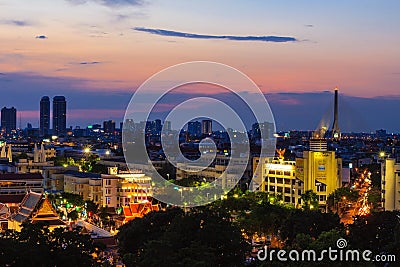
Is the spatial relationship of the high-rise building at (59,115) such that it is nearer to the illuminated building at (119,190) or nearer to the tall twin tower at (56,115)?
the tall twin tower at (56,115)

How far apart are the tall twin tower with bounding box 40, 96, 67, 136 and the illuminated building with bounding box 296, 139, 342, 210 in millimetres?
150635

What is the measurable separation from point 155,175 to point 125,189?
380 inches

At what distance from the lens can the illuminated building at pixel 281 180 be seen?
4119 cm

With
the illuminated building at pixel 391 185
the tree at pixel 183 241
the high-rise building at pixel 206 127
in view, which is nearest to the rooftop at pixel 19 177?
the tree at pixel 183 241

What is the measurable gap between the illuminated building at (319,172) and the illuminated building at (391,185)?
5.82m

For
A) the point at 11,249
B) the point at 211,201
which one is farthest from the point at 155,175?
the point at 11,249

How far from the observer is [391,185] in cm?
3406

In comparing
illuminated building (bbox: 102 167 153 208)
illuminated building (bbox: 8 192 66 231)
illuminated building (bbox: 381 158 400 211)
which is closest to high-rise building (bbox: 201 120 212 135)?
illuminated building (bbox: 102 167 153 208)

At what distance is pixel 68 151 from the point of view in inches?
3250

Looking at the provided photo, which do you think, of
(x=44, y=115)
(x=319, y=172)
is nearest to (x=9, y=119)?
(x=44, y=115)

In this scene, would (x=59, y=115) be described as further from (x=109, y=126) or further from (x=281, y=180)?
(x=281, y=180)

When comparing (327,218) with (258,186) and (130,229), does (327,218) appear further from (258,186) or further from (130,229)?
(258,186)

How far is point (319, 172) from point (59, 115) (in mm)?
154417

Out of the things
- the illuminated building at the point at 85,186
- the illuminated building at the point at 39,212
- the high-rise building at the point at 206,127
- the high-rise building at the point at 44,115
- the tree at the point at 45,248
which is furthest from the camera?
the high-rise building at the point at 44,115
